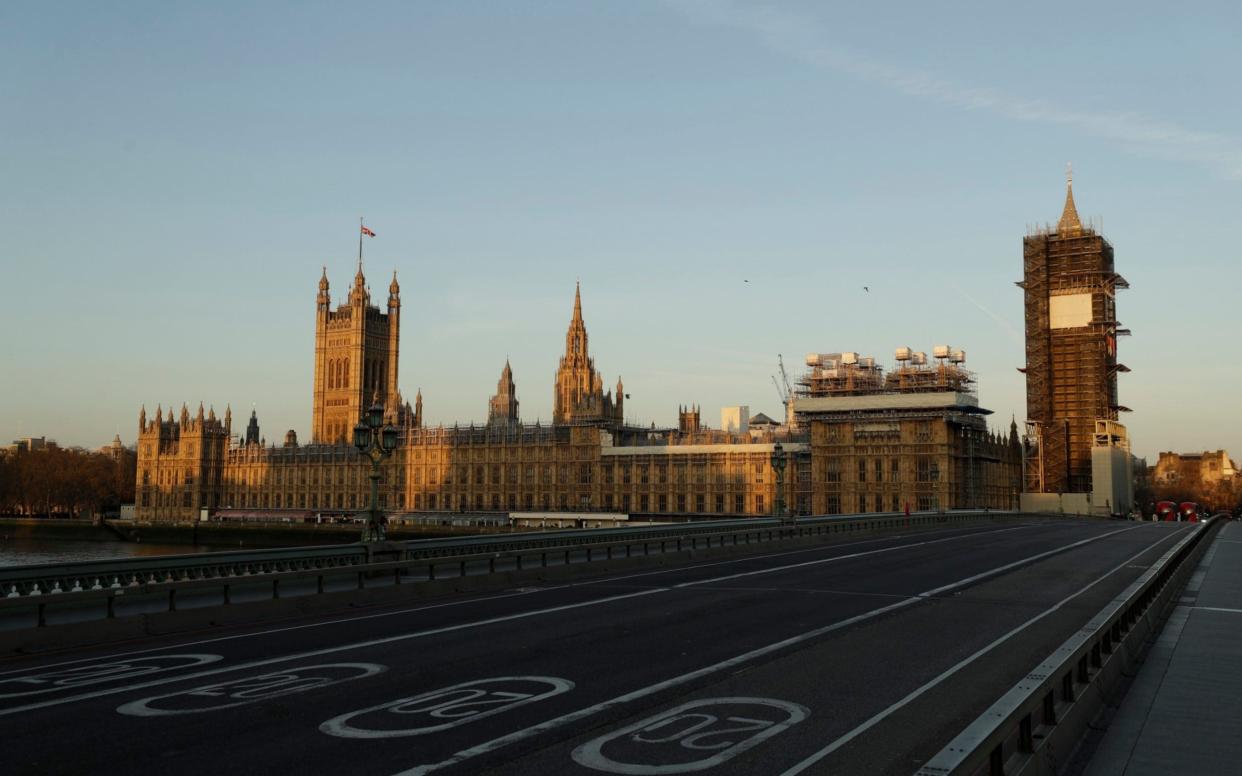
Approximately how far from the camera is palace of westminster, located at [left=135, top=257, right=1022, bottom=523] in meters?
112

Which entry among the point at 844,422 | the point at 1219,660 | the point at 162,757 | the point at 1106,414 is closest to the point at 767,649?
the point at 1219,660

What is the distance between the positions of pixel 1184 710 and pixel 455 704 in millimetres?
8479

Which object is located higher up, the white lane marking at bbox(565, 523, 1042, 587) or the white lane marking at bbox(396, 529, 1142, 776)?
the white lane marking at bbox(396, 529, 1142, 776)

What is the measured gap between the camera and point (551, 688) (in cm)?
1420

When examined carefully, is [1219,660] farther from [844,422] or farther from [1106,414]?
[1106,414]

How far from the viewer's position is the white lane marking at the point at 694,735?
412 inches

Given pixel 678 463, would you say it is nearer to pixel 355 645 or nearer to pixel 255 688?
pixel 355 645

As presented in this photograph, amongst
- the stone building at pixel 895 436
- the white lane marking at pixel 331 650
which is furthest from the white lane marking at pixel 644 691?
the stone building at pixel 895 436

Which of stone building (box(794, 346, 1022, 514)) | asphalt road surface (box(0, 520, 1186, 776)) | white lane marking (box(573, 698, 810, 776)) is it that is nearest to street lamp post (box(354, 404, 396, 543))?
asphalt road surface (box(0, 520, 1186, 776))

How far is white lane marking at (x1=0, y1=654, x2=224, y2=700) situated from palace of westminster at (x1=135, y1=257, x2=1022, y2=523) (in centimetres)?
7418

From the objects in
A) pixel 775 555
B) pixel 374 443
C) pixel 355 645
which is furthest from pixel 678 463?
pixel 355 645

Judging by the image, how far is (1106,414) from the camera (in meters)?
124

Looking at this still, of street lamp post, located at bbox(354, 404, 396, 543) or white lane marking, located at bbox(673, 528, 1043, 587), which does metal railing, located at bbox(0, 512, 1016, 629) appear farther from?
white lane marking, located at bbox(673, 528, 1043, 587)

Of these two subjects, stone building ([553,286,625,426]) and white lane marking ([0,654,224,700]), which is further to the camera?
stone building ([553,286,625,426])
